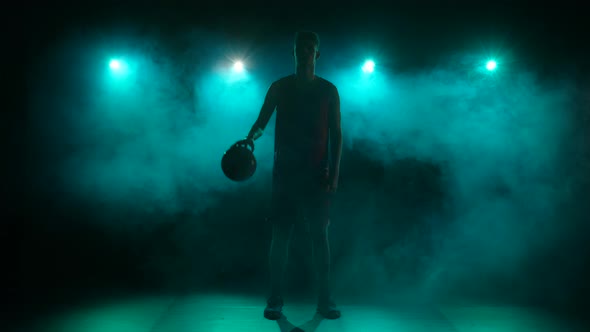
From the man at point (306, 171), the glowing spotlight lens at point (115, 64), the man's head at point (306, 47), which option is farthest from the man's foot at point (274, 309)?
the glowing spotlight lens at point (115, 64)

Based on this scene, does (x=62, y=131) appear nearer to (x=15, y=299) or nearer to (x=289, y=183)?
(x=15, y=299)

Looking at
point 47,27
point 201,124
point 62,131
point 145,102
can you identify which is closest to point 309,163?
point 201,124

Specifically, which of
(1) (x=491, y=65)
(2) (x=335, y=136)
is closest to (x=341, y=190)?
(2) (x=335, y=136)

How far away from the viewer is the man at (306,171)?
2.77m

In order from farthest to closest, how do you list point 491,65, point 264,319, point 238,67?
point 238,67
point 491,65
point 264,319

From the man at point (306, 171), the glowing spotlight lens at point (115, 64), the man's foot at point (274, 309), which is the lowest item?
the man's foot at point (274, 309)

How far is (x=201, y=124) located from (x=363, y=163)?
177 centimetres

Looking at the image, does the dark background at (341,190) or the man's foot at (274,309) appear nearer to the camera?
the man's foot at (274,309)

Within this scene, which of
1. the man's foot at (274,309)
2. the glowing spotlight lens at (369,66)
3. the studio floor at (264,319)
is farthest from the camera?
the glowing spotlight lens at (369,66)

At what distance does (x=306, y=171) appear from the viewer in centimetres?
277

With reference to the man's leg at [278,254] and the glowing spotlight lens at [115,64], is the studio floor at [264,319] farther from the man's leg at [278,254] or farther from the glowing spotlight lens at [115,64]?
the glowing spotlight lens at [115,64]

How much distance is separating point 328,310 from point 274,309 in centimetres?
36

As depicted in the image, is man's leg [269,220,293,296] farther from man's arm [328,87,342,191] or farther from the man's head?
the man's head

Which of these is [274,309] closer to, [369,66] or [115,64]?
[369,66]
